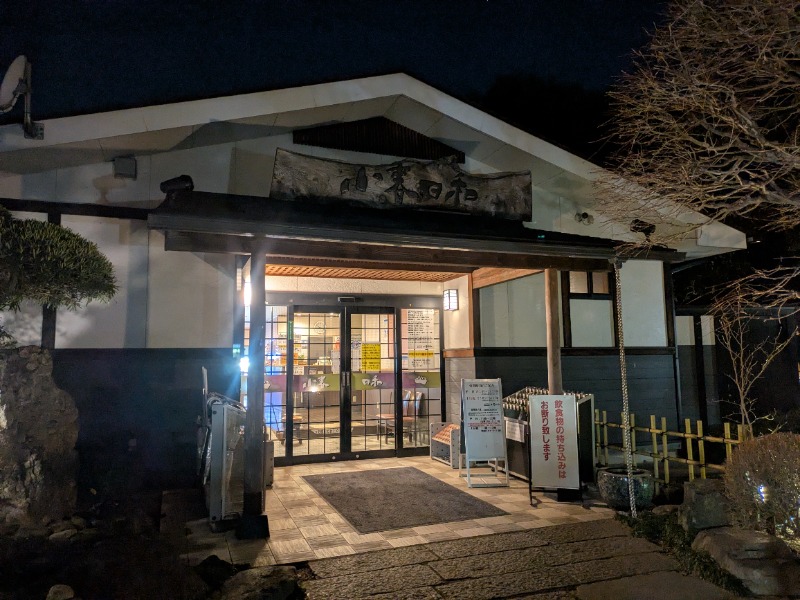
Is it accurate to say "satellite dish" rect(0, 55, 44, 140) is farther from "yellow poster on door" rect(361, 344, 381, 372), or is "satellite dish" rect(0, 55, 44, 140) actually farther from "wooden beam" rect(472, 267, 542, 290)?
"wooden beam" rect(472, 267, 542, 290)

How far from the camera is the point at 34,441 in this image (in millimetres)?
5090

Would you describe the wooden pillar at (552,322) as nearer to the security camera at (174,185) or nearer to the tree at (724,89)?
the tree at (724,89)

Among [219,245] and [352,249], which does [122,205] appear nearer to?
[219,245]

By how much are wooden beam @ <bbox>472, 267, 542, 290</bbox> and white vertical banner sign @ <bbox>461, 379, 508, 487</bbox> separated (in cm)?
188

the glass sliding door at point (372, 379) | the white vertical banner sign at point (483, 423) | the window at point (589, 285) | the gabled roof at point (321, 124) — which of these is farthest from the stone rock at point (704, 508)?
the glass sliding door at point (372, 379)

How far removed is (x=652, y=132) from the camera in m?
5.68

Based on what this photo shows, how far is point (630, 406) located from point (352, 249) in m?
6.34

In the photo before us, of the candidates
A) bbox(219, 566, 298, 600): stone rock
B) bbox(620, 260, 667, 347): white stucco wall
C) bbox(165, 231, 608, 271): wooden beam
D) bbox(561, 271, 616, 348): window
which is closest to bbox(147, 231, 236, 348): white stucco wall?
bbox(165, 231, 608, 271): wooden beam

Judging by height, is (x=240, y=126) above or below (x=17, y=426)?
above

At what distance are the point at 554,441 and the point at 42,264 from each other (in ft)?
20.8

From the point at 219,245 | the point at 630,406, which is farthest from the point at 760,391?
the point at 219,245

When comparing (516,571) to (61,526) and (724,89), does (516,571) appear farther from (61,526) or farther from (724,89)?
(724,89)

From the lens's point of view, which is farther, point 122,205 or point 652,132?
point 122,205

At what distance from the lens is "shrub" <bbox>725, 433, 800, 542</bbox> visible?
4.74 metres
